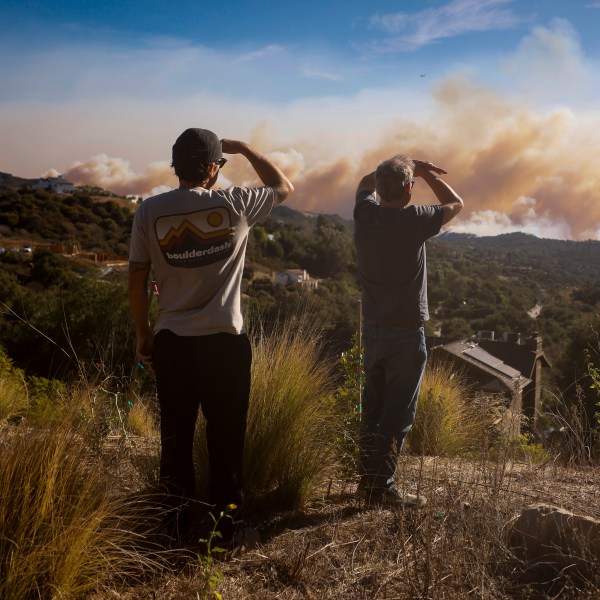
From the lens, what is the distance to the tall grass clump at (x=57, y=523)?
2.50 metres

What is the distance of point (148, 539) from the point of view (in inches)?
122

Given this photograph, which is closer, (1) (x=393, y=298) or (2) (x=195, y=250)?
(2) (x=195, y=250)

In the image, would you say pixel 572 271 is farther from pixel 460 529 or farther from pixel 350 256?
pixel 460 529

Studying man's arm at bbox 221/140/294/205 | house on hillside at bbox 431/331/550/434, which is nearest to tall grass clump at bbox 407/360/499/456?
man's arm at bbox 221/140/294/205

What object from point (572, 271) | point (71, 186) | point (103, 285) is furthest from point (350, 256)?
point (71, 186)

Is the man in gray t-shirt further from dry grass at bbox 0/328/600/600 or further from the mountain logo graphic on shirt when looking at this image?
dry grass at bbox 0/328/600/600

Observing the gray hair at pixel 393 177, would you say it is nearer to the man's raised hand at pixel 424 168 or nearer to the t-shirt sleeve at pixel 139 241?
the man's raised hand at pixel 424 168

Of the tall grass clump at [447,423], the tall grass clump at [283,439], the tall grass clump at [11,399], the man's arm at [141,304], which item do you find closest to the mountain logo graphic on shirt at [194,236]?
the man's arm at [141,304]

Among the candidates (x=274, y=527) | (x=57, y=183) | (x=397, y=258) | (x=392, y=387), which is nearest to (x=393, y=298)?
(x=397, y=258)

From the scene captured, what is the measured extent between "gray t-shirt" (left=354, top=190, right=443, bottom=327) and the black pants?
0.99 meters

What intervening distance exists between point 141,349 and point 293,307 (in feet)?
6.59

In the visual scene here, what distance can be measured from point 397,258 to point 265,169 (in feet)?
2.91

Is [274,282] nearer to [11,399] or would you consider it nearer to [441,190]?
[11,399]

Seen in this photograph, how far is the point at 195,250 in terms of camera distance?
307cm
